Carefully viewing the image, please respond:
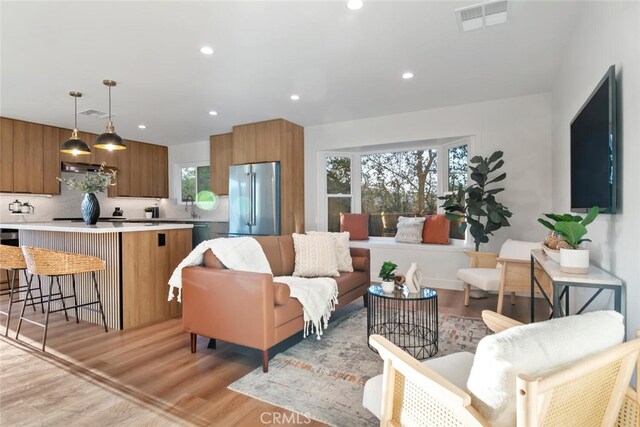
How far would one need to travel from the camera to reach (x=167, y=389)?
209cm

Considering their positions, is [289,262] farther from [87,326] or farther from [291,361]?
[87,326]

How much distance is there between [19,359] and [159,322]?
3.54ft

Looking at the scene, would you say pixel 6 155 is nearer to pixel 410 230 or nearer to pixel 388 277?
pixel 388 277

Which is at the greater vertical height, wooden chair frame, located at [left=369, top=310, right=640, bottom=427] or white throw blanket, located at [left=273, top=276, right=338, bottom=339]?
wooden chair frame, located at [left=369, top=310, right=640, bottom=427]

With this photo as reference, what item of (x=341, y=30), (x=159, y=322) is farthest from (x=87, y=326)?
(x=341, y=30)

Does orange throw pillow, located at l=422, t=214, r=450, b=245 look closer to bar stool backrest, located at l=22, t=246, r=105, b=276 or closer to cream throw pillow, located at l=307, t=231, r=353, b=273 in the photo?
cream throw pillow, located at l=307, t=231, r=353, b=273

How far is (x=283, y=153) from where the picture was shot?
5.19m

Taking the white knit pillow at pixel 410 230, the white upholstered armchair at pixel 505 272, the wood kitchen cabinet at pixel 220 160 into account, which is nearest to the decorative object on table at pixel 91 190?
the wood kitchen cabinet at pixel 220 160

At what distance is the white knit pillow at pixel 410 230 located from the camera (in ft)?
16.9

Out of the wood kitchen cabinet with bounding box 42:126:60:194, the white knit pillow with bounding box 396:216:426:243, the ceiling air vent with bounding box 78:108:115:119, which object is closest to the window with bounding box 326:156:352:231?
the white knit pillow with bounding box 396:216:426:243

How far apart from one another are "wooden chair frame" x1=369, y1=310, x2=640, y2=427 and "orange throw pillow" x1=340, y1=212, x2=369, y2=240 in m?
4.38

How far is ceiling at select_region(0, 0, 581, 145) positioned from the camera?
7.98ft

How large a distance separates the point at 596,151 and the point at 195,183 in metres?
6.66

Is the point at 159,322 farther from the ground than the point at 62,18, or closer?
closer
